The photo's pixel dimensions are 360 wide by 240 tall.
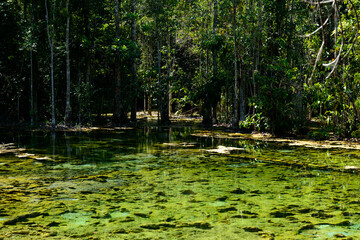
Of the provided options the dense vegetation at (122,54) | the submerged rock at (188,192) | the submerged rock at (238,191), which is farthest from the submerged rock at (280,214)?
the dense vegetation at (122,54)

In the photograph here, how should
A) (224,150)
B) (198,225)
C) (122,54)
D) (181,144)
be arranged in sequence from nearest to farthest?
1. (198,225)
2. (224,150)
3. (181,144)
4. (122,54)

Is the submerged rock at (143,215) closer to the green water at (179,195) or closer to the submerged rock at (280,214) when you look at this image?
the green water at (179,195)

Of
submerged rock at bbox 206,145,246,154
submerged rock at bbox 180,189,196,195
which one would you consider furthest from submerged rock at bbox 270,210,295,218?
submerged rock at bbox 206,145,246,154

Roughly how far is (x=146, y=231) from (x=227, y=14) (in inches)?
623

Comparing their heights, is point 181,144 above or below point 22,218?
above

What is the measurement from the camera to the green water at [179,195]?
174 inches

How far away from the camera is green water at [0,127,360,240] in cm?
443

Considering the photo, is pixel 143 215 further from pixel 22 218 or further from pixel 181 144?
pixel 181 144

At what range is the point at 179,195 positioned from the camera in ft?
19.7

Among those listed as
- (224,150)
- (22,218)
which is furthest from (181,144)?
(22,218)

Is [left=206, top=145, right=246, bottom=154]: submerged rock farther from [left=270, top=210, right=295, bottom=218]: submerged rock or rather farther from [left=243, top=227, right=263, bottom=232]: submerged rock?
[left=243, top=227, right=263, bottom=232]: submerged rock

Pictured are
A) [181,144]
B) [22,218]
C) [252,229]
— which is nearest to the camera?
[252,229]

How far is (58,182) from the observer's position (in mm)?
6906

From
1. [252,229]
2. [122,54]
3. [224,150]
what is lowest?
[252,229]
